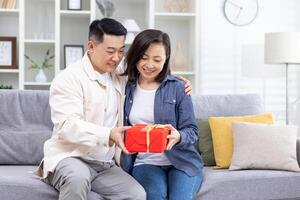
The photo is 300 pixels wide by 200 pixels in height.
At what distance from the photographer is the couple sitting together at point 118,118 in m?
2.36

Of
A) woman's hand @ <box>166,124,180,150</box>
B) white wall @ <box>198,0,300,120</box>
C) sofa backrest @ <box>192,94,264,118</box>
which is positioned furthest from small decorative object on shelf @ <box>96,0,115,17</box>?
woman's hand @ <box>166,124,180,150</box>

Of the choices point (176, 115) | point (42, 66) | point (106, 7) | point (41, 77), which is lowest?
point (176, 115)

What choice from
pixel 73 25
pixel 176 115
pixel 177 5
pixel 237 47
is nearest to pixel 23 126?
pixel 176 115

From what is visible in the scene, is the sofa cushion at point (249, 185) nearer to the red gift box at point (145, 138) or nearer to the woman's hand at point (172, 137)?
the woman's hand at point (172, 137)

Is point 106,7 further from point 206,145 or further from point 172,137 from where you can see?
point 172,137

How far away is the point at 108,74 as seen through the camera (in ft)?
8.64

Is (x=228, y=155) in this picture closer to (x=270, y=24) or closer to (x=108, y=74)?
(x=108, y=74)

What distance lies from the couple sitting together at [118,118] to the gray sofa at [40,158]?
0.10 meters

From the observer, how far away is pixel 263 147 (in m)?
2.96

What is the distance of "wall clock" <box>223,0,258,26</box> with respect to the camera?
199 inches

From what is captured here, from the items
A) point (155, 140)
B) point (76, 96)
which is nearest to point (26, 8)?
point (76, 96)

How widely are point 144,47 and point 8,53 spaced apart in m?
2.54

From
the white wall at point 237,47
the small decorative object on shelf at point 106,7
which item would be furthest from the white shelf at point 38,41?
the white wall at point 237,47

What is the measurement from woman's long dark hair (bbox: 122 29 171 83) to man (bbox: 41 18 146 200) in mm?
61
